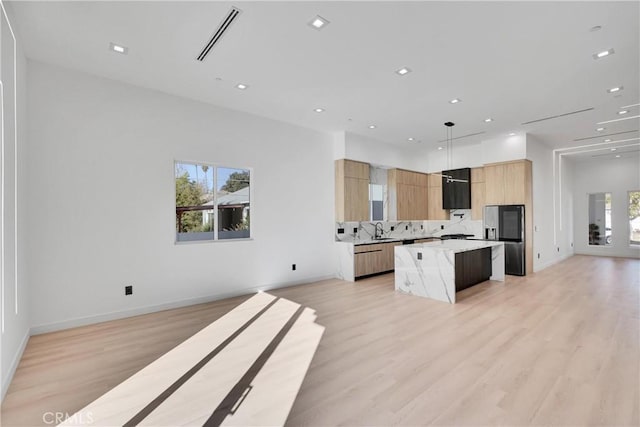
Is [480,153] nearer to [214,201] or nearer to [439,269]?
[439,269]

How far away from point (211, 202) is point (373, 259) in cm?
375

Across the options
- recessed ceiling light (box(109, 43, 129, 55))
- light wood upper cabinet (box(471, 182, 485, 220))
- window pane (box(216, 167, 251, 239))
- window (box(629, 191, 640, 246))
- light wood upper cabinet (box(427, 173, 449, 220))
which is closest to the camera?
recessed ceiling light (box(109, 43, 129, 55))

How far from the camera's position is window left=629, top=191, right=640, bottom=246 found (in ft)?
31.0

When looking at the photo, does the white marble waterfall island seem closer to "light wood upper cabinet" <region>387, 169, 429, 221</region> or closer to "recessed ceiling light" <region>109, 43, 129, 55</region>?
"light wood upper cabinet" <region>387, 169, 429, 221</region>

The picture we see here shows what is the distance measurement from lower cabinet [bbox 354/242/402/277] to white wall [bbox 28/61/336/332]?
5.48ft

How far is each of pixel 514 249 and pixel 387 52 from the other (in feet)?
19.4

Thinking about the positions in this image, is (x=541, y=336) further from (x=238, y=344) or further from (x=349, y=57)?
(x=349, y=57)

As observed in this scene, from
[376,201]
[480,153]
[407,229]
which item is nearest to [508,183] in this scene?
[480,153]

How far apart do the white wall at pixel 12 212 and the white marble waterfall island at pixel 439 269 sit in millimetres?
5107

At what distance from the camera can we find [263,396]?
2354 millimetres

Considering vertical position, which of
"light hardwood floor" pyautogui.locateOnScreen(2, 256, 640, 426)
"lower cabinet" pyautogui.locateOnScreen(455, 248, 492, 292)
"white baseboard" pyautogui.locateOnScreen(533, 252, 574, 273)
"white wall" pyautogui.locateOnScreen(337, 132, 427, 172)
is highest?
"white wall" pyautogui.locateOnScreen(337, 132, 427, 172)

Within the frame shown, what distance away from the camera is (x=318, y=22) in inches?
113

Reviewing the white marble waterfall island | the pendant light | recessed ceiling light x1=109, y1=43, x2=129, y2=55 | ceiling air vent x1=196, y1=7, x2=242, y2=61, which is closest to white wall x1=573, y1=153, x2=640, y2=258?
the pendant light

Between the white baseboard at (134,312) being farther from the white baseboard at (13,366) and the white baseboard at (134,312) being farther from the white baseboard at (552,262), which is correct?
the white baseboard at (552,262)
